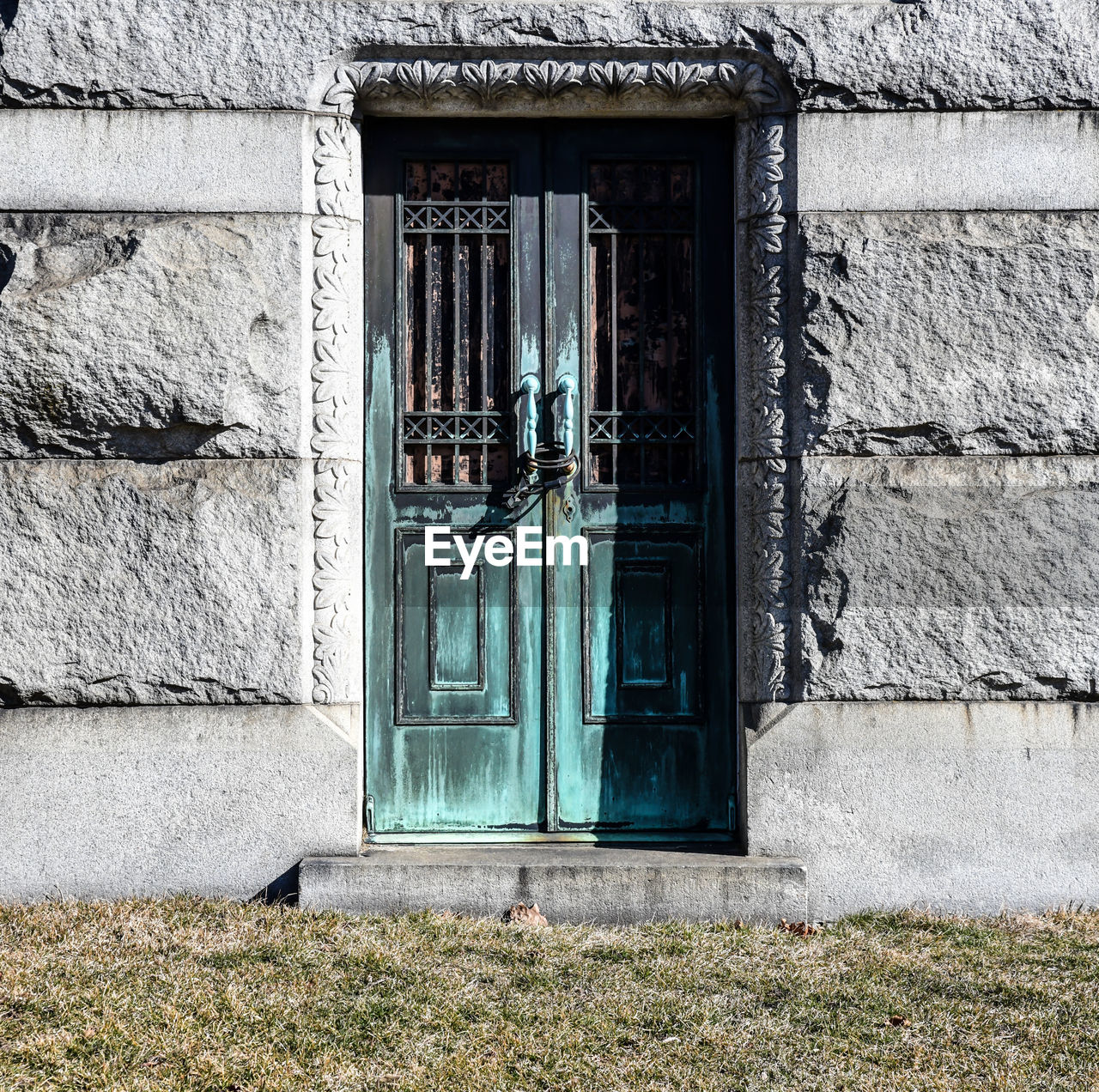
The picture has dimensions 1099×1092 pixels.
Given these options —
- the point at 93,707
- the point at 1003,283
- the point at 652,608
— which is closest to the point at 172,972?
the point at 93,707

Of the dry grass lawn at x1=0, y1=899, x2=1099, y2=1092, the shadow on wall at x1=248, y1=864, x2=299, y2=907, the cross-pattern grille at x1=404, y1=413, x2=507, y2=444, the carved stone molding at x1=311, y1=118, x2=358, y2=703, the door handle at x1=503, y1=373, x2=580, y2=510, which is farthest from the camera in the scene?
the cross-pattern grille at x1=404, y1=413, x2=507, y2=444

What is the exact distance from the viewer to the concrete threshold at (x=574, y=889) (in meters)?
4.33

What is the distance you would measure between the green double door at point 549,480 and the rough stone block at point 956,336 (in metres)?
0.53

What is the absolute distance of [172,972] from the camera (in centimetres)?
363

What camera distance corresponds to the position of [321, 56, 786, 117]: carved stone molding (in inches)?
180

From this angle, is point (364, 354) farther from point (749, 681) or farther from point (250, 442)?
point (749, 681)

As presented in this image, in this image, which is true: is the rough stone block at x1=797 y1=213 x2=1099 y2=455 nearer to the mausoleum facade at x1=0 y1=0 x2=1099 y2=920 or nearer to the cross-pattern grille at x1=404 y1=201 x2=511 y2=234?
the mausoleum facade at x1=0 y1=0 x2=1099 y2=920

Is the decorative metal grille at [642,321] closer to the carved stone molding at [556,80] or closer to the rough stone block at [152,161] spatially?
the carved stone molding at [556,80]

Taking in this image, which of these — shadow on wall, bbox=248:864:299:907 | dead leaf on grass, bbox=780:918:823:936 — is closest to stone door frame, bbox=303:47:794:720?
shadow on wall, bbox=248:864:299:907

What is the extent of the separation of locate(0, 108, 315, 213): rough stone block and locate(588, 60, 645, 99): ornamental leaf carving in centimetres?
121

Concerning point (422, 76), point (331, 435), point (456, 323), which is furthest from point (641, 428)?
point (422, 76)

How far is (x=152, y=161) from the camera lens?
4520 mm

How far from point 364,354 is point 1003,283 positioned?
269cm

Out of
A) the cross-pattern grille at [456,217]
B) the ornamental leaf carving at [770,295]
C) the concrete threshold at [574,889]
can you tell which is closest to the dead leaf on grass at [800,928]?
the concrete threshold at [574,889]
